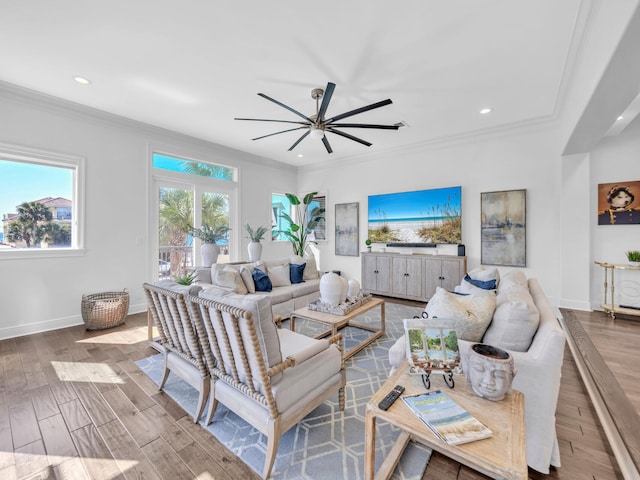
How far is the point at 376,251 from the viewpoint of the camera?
5758mm

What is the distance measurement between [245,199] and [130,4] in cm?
389

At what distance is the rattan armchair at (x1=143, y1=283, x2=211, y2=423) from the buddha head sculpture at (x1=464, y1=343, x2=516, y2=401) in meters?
1.63

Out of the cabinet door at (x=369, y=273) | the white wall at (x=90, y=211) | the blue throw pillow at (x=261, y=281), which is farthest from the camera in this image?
the cabinet door at (x=369, y=273)

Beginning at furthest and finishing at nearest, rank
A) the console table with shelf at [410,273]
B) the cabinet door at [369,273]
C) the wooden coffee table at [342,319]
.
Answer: the cabinet door at [369,273]
the console table with shelf at [410,273]
the wooden coffee table at [342,319]

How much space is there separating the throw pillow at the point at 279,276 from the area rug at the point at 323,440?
2.03 metres

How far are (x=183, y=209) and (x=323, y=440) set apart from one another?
4.46 meters

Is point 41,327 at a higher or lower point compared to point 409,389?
lower

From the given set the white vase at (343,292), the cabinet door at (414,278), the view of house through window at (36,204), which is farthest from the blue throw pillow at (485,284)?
Result: the view of house through window at (36,204)

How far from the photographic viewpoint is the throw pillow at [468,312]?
5.53ft

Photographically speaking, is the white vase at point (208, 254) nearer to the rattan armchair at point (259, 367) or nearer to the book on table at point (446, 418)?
the rattan armchair at point (259, 367)

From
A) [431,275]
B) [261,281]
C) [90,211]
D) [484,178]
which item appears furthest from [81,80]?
[484,178]

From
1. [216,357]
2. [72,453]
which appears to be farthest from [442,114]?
[72,453]

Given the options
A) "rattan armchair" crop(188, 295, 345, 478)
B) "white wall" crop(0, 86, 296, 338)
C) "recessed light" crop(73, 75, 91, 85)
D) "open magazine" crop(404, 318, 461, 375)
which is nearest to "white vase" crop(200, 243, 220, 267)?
"white wall" crop(0, 86, 296, 338)

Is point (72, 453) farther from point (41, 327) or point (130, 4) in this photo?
point (130, 4)
